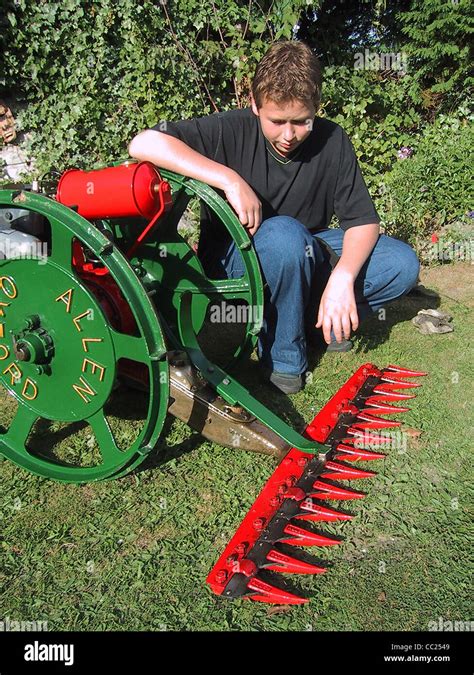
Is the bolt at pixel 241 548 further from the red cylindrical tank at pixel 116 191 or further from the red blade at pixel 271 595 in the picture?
the red cylindrical tank at pixel 116 191

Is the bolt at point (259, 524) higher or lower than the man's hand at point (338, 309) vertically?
lower

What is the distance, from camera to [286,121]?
2477 millimetres

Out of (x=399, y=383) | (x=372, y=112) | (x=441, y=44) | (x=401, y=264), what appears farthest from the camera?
(x=372, y=112)

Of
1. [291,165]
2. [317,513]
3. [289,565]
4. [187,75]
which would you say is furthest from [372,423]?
[187,75]

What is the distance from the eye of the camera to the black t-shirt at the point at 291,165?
2748 mm

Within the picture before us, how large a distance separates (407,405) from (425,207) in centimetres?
284

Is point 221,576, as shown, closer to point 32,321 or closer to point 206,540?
point 206,540

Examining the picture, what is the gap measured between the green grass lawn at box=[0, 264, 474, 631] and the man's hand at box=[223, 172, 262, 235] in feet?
3.02

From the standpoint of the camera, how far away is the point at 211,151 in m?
2.72

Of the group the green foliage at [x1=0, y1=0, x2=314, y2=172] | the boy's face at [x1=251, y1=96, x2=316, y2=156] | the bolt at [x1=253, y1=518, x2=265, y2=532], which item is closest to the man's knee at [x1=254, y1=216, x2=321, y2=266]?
the boy's face at [x1=251, y1=96, x2=316, y2=156]

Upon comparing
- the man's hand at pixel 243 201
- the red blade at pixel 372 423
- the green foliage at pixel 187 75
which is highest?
the green foliage at pixel 187 75

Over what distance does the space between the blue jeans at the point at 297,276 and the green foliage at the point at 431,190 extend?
218cm

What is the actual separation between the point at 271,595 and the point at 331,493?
0.50 m

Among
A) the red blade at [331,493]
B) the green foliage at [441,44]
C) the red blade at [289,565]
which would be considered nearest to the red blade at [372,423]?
the red blade at [331,493]
